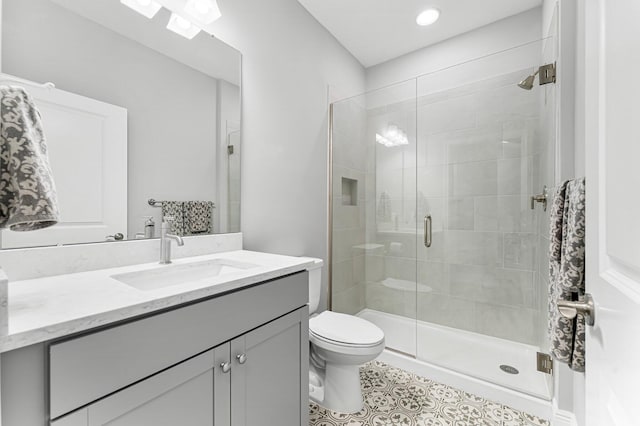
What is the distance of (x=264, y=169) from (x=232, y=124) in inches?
12.9

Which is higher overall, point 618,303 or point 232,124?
point 232,124

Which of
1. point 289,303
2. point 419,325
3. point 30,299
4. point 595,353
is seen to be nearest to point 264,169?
point 289,303

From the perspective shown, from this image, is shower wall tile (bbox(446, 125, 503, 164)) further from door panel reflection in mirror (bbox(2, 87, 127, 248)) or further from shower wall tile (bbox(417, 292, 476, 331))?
door panel reflection in mirror (bbox(2, 87, 127, 248))

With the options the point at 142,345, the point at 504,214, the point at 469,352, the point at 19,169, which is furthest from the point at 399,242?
the point at 19,169

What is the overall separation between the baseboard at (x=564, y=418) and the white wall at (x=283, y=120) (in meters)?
1.56

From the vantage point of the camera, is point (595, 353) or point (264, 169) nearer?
point (595, 353)

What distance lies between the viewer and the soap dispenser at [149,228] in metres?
1.26

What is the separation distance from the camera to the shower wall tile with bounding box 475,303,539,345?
211cm

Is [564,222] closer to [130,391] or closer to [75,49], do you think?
[130,391]

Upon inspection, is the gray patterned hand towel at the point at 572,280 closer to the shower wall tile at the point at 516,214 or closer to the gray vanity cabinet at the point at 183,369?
the gray vanity cabinet at the point at 183,369

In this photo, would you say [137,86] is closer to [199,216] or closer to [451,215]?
[199,216]

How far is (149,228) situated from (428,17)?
2399mm

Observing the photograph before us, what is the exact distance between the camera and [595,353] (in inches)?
21.2

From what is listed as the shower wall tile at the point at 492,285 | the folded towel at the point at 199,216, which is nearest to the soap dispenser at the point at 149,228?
Answer: the folded towel at the point at 199,216
